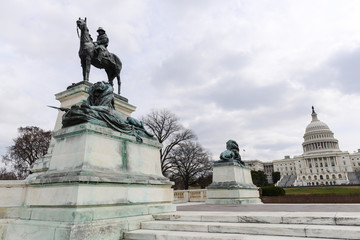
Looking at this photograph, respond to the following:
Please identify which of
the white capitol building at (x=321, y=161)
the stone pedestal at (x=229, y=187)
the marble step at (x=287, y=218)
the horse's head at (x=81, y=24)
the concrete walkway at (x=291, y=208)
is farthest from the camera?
the white capitol building at (x=321, y=161)

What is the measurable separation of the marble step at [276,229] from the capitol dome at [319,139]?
155640 mm

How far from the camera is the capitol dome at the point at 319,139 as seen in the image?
13838 centimetres

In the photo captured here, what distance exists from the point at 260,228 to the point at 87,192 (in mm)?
3543

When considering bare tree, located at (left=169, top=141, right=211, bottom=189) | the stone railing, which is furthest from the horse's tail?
bare tree, located at (left=169, top=141, right=211, bottom=189)

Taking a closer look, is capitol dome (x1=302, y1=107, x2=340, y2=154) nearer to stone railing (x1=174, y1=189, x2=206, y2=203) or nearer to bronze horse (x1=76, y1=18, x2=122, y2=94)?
stone railing (x1=174, y1=189, x2=206, y2=203)

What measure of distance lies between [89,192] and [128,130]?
2236 mm

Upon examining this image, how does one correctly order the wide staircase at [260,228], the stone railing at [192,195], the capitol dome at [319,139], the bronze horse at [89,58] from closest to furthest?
the wide staircase at [260,228] < the bronze horse at [89,58] < the stone railing at [192,195] < the capitol dome at [319,139]

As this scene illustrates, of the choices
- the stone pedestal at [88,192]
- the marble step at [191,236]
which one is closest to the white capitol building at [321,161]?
the stone pedestal at [88,192]

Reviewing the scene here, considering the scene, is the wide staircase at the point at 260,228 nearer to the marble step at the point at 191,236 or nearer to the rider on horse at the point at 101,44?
Result: the marble step at the point at 191,236

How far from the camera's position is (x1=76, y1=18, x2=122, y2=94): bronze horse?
10.3 meters

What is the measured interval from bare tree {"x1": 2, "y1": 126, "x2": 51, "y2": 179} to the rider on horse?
31440 millimetres

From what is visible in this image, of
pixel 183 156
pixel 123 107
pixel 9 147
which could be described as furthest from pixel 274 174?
pixel 123 107

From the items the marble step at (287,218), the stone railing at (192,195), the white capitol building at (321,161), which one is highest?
the white capitol building at (321,161)

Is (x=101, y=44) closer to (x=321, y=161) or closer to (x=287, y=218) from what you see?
(x=287, y=218)
